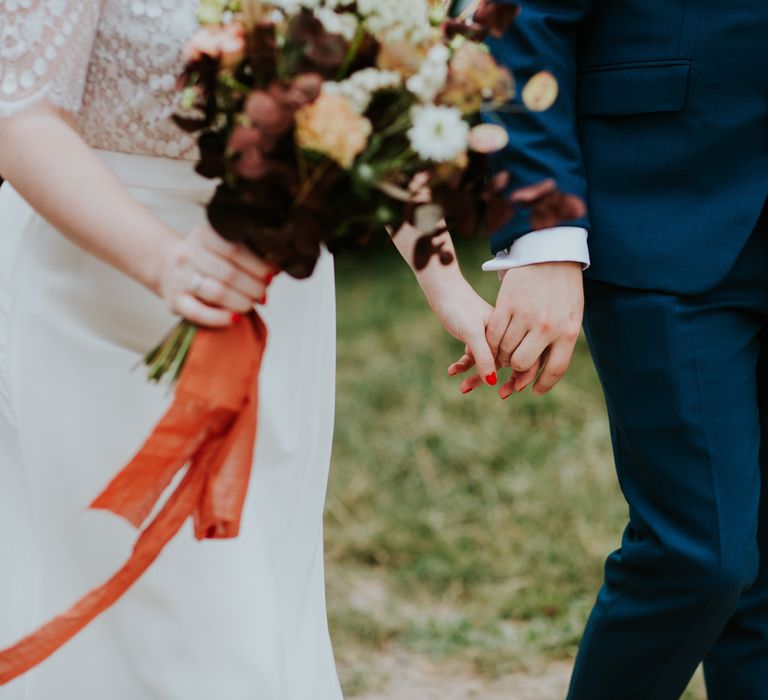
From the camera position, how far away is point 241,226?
136 centimetres

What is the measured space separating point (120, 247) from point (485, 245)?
21.0 ft

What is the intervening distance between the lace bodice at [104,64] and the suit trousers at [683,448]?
0.80 m

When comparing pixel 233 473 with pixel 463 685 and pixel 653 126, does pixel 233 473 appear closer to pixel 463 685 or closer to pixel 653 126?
pixel 653 126

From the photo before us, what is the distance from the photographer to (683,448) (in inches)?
83.0

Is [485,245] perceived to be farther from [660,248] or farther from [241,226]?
[241,226]

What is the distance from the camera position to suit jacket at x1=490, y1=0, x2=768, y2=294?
198 cm

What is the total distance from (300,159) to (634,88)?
0.87 m

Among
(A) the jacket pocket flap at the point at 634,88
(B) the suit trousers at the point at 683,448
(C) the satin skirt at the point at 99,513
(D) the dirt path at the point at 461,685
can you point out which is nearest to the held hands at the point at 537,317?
(B) the suit trousers at the point at 683,448

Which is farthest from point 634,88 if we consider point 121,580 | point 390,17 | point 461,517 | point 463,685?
point 461,517

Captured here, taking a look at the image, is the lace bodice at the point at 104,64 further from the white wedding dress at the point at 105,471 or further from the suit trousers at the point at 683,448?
the suit trousers at the point at 683,448

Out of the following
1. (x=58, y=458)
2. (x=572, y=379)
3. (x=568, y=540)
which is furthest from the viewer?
(x=572, y=379)

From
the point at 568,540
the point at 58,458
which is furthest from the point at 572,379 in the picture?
the point at 58,458

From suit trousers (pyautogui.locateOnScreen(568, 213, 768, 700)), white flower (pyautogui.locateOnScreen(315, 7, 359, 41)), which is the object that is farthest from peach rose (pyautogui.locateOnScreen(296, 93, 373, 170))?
suit trousers (pyautogui.locateOnScreen(568, 213, 768, 700))

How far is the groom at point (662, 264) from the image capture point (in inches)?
78.7
